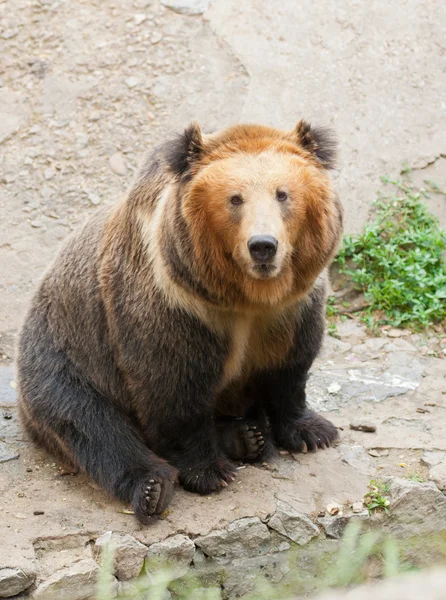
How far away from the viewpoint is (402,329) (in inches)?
266

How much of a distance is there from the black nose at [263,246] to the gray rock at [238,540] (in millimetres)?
1406

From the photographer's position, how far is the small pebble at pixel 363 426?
17.3ft

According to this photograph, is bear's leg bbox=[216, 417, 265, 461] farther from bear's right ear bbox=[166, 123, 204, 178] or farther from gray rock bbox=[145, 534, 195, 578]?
bear's right ear bbox=[166, 123, 204, 178]

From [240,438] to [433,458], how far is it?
104 cm

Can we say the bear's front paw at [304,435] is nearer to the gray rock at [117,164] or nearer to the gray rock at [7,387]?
the gray rock at [7,387]

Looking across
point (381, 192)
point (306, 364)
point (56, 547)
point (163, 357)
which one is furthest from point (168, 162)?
point (381, 192)

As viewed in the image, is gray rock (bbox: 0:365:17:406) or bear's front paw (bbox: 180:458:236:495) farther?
gray rock (bbox: 0:365:17:406)

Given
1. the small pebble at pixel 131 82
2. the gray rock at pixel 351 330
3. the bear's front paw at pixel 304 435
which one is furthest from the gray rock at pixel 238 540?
the small pebble at pixel 131 82

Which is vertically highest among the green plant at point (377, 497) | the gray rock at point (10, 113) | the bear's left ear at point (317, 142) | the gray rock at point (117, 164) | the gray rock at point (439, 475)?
the bear's left ear at point (317, 142)

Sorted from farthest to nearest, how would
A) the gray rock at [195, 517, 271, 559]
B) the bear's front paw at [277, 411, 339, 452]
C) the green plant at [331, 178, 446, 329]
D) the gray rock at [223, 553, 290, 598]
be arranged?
the green plant at [331, 178, 446, 329]
the bear's front paw at [277, 411, 339, 452]
the gray rock at [223, 553, 290, 598]
the gray rock at [195, 517, 271, 559]

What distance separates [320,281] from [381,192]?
317 cm

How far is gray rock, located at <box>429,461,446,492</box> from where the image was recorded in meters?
4.72

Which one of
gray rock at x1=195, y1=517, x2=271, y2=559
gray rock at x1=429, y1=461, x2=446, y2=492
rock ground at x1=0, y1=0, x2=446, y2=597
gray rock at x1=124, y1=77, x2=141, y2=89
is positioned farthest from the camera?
gray rock at x1=124, y1=77, x2=141, y2=89

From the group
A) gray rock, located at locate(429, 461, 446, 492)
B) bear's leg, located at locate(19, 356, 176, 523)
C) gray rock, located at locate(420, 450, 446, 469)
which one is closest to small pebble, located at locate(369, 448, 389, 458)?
gray rock, located at locate(420, 450, 446, 469)
